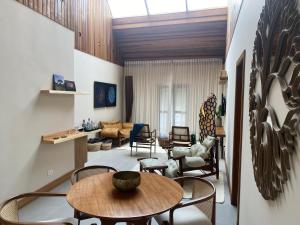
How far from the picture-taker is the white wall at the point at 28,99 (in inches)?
116

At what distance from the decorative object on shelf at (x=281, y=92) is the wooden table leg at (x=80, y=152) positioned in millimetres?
3693

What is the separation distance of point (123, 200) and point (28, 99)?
7.62ft

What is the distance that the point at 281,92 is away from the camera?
112cm

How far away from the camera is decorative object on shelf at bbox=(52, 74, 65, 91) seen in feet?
12.5

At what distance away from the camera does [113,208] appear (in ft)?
5.37

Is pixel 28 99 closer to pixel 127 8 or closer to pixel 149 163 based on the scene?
pixel 149 163

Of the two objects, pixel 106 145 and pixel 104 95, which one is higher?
pixel 104 95

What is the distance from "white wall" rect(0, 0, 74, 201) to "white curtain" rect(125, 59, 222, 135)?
474 cm

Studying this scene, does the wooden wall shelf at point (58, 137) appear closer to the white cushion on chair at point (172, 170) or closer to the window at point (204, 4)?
the white cushion on chair at point (172, 170)

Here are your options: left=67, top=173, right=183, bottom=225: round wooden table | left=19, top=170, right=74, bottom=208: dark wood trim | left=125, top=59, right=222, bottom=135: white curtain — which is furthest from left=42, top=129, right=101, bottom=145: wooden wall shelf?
left=125, top=59, right=222, bottom=135: white curtain

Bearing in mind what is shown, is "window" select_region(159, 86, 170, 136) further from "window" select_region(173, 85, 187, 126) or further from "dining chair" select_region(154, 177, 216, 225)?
"dining chair" select_region(154, 177, 216, 225)

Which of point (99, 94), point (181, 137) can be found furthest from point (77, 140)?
point (99, 94)

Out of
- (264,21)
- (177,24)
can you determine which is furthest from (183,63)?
(264,21)

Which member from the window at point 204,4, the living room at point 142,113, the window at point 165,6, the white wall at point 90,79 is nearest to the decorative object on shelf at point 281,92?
the living room at point 142,113
